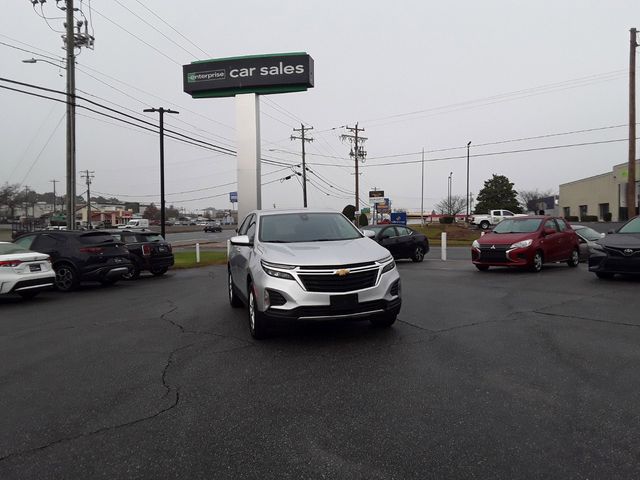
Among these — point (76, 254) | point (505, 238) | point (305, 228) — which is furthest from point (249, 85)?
point (305, 228)

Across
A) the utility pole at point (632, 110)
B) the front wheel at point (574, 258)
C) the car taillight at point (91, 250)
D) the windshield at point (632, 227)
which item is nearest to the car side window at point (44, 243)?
the car taillight at point (91, 250)

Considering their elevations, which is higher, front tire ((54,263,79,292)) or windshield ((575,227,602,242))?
windshield ((575,227,602,242))

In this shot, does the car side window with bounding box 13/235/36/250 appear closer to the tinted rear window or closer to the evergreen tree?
the tinted rear window

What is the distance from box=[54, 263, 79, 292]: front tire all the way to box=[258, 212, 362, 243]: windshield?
24.3 ft

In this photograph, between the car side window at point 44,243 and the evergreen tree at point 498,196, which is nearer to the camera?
the car side window at point 44,243

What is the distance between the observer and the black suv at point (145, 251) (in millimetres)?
15273

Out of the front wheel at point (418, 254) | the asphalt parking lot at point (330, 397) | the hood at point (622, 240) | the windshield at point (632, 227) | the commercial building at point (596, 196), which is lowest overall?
the asphalt parking lot at point (330, 397)

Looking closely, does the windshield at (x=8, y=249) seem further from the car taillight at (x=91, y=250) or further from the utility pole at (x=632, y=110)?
the utility pole at (x=632, y=110)

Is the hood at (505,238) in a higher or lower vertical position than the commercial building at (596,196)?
lower

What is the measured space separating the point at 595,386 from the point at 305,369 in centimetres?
269

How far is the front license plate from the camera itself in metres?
5.46

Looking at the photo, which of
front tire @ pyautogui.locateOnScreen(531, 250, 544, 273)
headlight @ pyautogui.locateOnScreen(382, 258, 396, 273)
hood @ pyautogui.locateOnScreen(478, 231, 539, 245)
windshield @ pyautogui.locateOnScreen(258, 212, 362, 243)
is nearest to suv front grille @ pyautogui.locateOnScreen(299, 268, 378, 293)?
headlight @ pyautogui.locateOnScreen(382, 258, 396, 273)

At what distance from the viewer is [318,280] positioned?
5.51 metres

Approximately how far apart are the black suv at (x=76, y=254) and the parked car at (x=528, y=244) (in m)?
10.2
